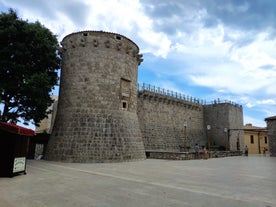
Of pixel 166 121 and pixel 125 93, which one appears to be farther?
pixel 166 121

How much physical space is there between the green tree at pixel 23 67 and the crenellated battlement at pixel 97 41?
7.96 feet

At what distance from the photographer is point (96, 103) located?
1527cm

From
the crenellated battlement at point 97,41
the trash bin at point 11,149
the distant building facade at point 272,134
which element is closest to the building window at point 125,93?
the crenellated battlement at point 97,41

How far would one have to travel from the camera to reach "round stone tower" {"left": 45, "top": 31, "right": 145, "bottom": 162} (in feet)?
46.6

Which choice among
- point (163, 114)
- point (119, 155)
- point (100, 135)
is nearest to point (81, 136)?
point (100, 135)

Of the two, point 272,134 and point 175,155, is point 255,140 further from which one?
point 175,155

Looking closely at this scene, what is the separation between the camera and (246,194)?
593cm

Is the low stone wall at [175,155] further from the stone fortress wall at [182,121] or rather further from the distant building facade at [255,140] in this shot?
the distant building facade at [255,140]

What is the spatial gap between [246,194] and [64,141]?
452 inches

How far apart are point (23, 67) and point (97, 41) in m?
5.39

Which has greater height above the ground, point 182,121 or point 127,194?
point 182,121

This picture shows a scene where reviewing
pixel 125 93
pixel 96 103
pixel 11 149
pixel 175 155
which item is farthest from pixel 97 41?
pixel 175 155

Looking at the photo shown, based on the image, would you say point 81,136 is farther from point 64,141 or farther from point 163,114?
point 163,114

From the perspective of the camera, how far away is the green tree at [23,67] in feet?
41.4
